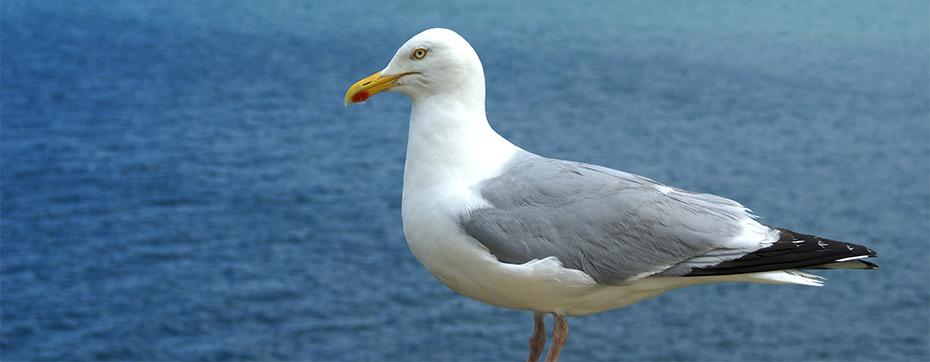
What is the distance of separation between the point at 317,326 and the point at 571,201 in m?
43.5

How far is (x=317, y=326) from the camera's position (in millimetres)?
48094

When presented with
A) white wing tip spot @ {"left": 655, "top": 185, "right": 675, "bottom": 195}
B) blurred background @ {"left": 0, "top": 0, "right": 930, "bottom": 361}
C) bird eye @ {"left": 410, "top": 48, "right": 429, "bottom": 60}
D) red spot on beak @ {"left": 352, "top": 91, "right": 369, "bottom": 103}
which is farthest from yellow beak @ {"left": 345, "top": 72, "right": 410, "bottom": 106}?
blurred background @ {"left": 0, "top": 0, "right": 930, "bottom": 361}

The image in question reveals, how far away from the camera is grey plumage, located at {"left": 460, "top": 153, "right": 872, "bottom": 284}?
5441 mm

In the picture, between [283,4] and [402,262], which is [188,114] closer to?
[402,262]

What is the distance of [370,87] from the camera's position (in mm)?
5691

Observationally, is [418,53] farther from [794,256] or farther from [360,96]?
[794,256]

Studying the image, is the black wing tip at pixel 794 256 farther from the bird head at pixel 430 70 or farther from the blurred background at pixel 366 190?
the blurred background at pixel 366 190

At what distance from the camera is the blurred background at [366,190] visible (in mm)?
46625

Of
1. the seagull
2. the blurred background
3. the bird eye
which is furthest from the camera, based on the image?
the blurred background

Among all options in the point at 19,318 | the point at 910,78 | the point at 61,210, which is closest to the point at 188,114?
the point at 61,210

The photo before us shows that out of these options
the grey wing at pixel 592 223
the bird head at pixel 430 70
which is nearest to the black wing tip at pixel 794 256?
the grey wing at pixel 592 223

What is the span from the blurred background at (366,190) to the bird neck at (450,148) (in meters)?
38.8

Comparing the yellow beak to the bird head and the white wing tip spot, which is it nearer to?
the bird head

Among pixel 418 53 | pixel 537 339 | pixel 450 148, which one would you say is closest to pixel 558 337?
pixel 537 339
